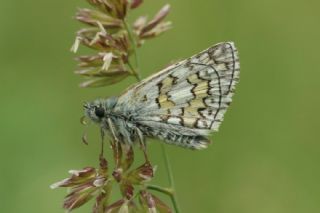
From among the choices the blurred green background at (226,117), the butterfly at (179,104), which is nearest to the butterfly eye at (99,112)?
the butterfly at (179,104)

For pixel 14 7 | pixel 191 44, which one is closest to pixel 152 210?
pixel 191 44

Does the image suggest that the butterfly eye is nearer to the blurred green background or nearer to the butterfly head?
the butterfly head

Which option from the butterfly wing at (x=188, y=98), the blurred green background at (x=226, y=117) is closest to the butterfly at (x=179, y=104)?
the butterfly wing at (x=188, y=98)

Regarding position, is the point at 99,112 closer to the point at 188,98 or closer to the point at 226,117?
the point at 188,98

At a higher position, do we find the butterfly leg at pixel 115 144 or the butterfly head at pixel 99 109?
the butterfly head at pixel 99 109

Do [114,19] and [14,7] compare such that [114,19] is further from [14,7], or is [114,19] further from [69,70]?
[14,7]

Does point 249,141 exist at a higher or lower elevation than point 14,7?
lower

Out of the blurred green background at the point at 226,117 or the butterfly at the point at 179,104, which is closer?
the butterfly at the point at 179,104

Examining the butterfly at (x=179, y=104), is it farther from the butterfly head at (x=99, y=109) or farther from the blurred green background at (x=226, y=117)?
the blurred green background at (x=226, y=117)
